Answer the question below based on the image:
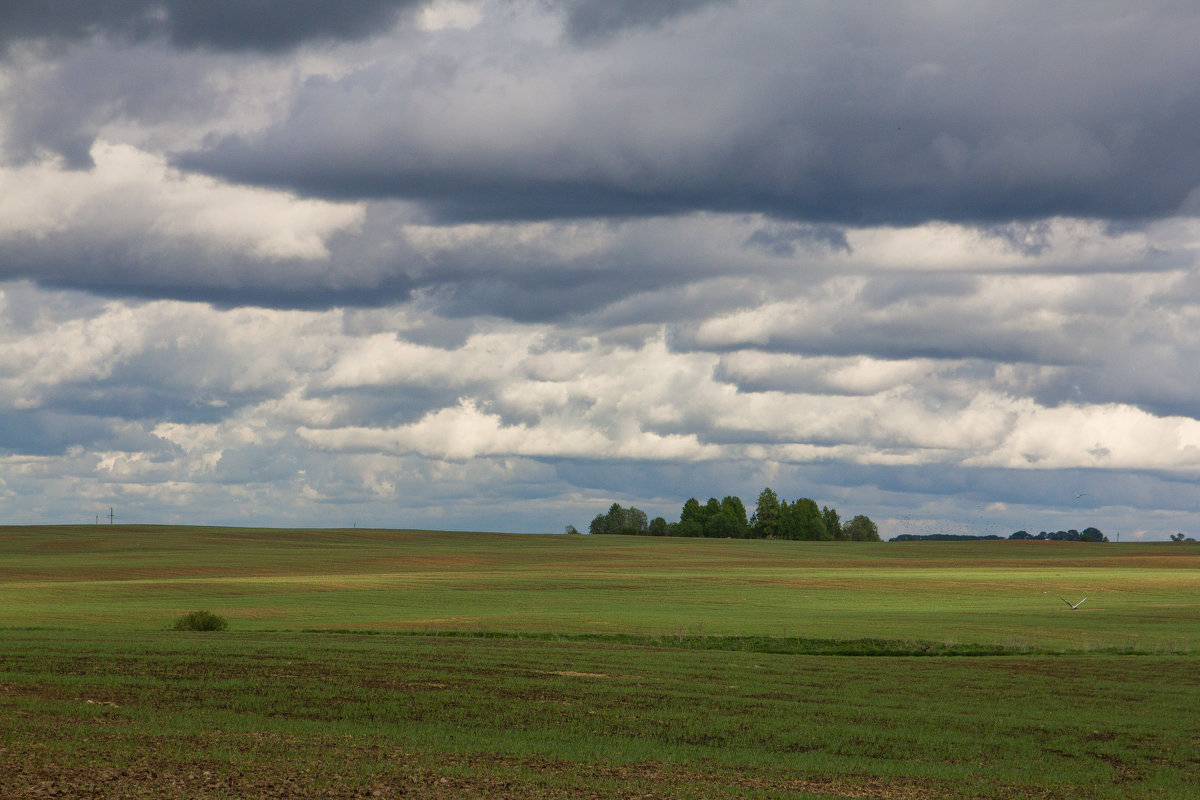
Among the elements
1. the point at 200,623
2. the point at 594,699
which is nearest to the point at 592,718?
the point at 594,699

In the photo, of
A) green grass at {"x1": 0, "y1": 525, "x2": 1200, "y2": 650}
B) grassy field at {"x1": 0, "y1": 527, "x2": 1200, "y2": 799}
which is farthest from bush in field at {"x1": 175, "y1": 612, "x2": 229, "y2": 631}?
green grass at {"x1": 0, "y1": 525, "x2": 1200, "y2": 650}

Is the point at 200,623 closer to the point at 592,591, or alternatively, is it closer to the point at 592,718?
the point at 592,718

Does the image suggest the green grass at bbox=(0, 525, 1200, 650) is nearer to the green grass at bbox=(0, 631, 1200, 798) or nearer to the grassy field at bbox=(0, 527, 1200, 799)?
the grassy field at bbox=(0, 527, 1200, 799)

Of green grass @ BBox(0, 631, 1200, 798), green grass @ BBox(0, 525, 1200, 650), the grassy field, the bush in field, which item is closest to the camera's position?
the grassy field

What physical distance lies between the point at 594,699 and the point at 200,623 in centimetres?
2306

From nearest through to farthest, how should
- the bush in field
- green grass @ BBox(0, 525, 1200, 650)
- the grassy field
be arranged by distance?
1. the grassy field
2. the bush in field
3. green grass @ BBox(0, 525, 1200, 650)

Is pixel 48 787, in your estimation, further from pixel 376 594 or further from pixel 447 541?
pixel 447 541

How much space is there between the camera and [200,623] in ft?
143

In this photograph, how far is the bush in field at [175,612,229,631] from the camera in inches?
1708

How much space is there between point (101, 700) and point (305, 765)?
7.53 meters

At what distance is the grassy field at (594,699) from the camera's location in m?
17.8

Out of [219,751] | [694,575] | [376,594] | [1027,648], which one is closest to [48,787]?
[219,751]

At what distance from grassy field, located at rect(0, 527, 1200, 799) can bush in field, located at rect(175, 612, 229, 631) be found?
1.50 metres

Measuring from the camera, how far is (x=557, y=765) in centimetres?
1917
